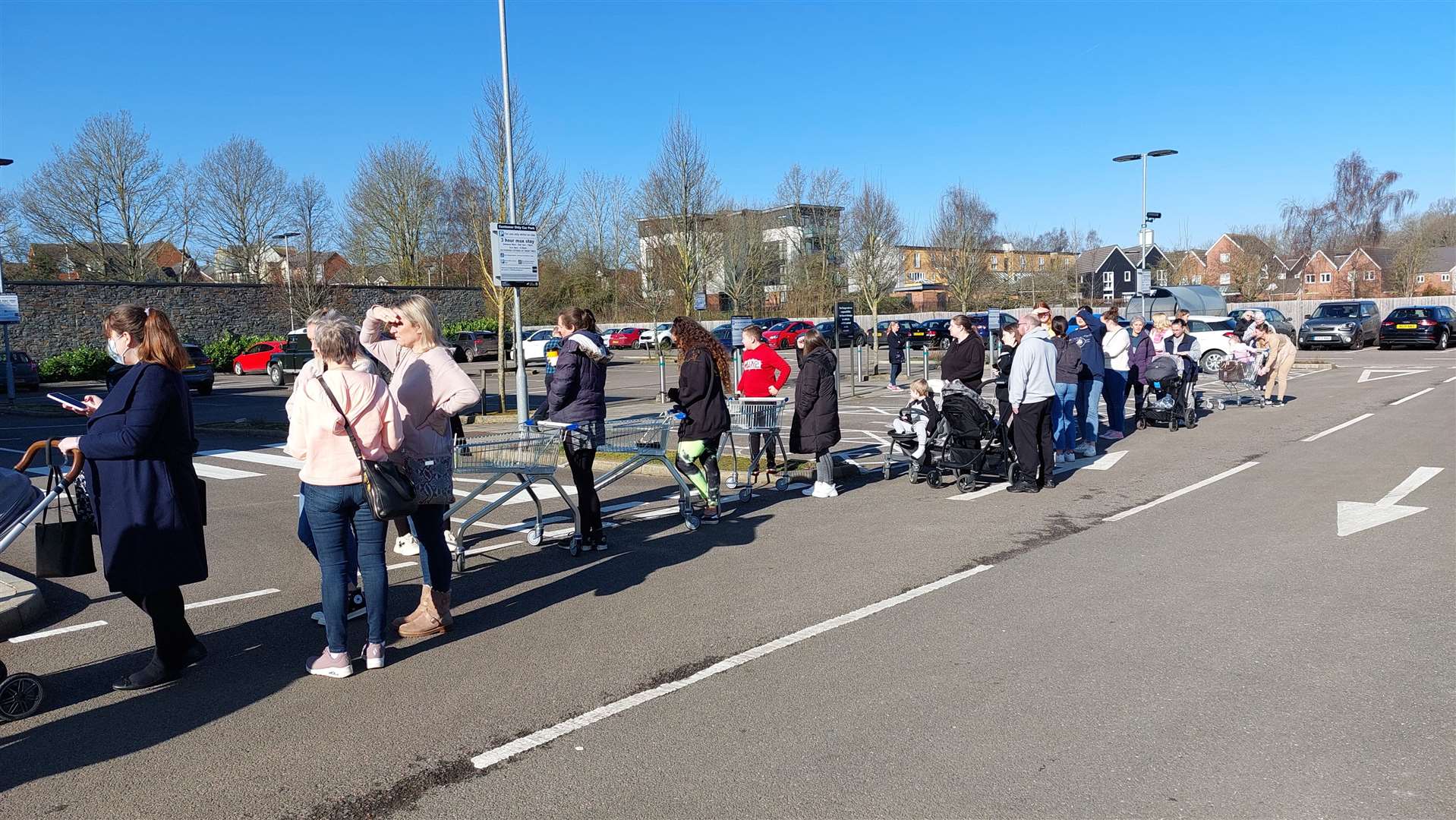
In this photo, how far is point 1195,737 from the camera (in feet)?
14.3

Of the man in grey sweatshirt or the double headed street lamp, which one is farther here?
the double headed street lamp

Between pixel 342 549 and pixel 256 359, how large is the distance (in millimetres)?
38992

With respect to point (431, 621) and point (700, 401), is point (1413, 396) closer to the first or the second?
point (700, 401)

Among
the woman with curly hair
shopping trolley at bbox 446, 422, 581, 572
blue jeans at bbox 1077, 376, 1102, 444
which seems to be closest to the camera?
shopping trolley at bbox 446, 422, 581, 572

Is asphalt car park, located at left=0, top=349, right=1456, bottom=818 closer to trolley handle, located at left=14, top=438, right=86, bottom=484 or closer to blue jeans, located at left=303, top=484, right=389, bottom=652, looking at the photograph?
blue jeans, located at left=303, top=484, right=389, bottom=652

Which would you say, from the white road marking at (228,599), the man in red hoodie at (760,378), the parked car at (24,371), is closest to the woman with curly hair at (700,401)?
the man in red hoodie at (760,378)

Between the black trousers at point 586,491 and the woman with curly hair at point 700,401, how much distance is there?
115cm

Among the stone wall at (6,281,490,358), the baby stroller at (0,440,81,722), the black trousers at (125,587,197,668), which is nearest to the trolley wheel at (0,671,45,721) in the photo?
the baby stroller at (0,440,81,722)

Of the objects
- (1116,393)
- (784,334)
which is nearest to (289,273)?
(784,334)

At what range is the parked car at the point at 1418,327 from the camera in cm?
3669

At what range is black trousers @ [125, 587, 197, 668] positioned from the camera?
518cm

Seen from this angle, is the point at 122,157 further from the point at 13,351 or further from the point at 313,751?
the point at 313,751

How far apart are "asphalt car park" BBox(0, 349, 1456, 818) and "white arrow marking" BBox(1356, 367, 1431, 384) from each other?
18145mm

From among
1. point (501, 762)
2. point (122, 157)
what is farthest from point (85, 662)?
point (122, 157)
